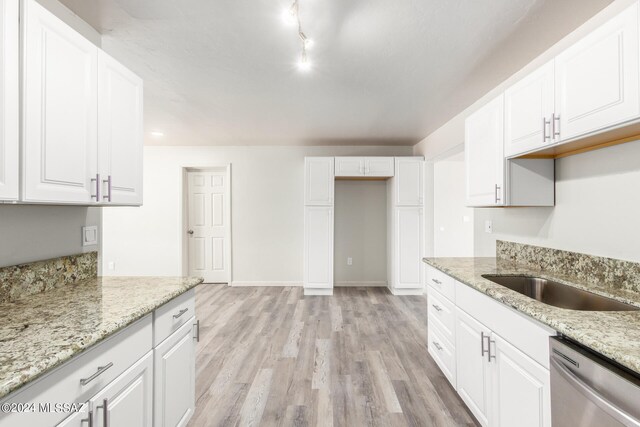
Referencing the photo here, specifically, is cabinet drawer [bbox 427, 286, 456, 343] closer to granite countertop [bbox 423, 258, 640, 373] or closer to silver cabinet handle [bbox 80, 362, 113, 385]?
granite countertop [bbox 423, 258, 640, 373]

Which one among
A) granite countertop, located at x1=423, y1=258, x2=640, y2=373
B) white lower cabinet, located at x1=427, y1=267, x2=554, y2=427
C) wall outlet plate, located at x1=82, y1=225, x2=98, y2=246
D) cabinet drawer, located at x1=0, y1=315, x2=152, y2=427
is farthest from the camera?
wall outlet plate, located at x1=82, y1=225, x2=98, y2=246

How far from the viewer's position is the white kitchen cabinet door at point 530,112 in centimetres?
165

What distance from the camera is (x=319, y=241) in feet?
14.9

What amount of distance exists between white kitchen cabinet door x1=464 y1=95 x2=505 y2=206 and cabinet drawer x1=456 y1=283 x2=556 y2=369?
0.78 meters

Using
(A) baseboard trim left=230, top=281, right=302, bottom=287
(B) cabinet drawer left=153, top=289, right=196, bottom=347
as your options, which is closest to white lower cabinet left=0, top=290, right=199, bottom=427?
(B) cabinet drawer left=153, top=289, right=196, bottom=347

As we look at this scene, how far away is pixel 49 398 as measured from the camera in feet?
2.74

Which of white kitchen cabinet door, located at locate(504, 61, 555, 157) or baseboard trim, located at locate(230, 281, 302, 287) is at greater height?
white kitchen cabinet door, located at locate(504, 61, 555, 157)

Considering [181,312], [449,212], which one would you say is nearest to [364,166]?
[449,212]

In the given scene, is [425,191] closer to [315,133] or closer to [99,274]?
[315,133]

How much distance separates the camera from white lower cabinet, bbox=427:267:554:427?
48.6 inches

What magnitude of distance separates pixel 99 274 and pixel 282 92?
2170 mm

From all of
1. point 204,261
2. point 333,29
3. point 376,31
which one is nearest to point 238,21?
point 333,29

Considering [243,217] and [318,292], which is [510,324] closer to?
[318,292]

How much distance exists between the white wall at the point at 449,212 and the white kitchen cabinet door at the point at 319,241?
1.69m
